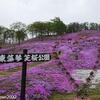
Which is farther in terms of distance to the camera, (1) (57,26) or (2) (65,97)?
(1) (57,26)

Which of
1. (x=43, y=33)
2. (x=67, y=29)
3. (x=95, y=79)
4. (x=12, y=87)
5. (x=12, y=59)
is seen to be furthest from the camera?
(x=67, y=29)

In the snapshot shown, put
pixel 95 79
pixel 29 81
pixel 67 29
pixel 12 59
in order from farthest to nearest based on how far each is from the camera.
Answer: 1. pixel 67 29
2. pixel 95 79
3. pixel 29 81
4. pixel 12 59

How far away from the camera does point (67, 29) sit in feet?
461

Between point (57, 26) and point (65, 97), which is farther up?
point (57, 26)

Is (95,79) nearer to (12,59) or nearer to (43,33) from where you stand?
(12,59)

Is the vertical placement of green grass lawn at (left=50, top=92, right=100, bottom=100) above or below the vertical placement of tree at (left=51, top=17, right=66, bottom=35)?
below

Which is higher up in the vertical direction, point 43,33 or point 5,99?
point 43,33

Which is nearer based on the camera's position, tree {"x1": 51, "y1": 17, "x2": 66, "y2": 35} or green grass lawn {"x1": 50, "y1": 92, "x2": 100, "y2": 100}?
green grass lawn {"x1": 50, "y1": 92, "x2": 100, "y2": 100}

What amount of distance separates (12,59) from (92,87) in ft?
48.0

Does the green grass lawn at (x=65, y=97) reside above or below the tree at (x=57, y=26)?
below

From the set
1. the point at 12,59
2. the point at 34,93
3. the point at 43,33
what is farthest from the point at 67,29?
the point at 12,59

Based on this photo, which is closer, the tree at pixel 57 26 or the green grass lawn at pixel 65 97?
the green grass lawn at pixel 65 97

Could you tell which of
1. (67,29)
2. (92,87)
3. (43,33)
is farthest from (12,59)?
(67,29)

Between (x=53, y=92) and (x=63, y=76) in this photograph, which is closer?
(x=53, y=92)
